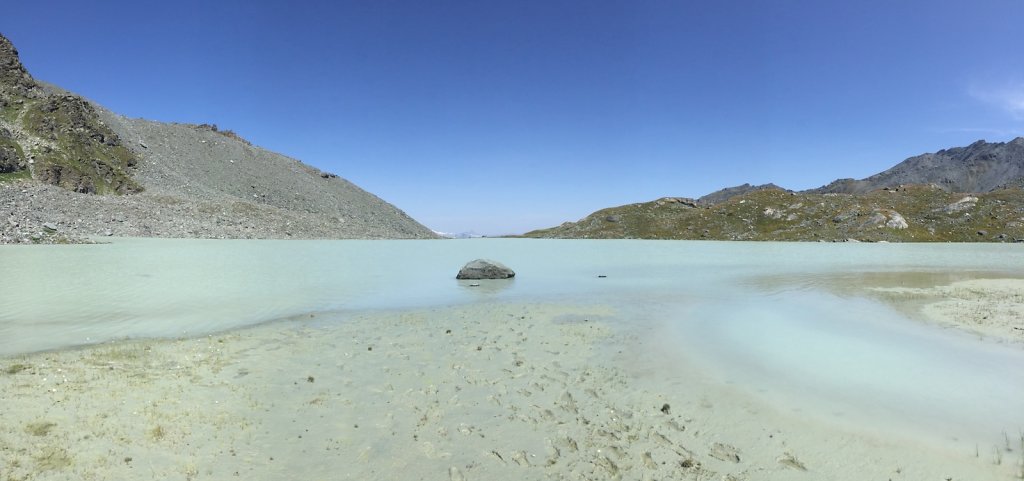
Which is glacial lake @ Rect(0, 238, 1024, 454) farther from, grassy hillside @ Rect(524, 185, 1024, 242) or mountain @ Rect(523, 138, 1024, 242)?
mountain @ Rect(523, 138, 1024, 242)

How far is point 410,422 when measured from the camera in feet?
31.7

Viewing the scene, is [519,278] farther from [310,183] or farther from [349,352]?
[310,183]

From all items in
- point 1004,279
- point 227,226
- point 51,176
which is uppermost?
point 51,176

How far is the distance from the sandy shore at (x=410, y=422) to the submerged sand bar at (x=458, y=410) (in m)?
0.05

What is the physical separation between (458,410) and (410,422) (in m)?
1.15

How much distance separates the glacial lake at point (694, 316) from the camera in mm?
11516

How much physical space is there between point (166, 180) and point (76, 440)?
13191cm

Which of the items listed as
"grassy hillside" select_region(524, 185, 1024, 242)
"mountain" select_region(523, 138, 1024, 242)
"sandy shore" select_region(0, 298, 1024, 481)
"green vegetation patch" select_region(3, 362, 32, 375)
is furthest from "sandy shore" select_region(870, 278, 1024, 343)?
"grassy hillside" select_region(524, 185, 1024, 242)

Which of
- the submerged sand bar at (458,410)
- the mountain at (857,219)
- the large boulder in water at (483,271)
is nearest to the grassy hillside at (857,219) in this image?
the mountain at (857,219)

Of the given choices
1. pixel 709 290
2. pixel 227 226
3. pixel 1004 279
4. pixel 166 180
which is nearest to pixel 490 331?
pixel 709 290

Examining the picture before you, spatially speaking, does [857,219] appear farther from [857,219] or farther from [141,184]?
[141,184]

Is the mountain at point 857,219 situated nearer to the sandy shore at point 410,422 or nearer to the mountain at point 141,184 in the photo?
the mountain at point 141,184

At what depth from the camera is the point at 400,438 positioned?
29.3 feet

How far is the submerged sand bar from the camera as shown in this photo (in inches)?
312
